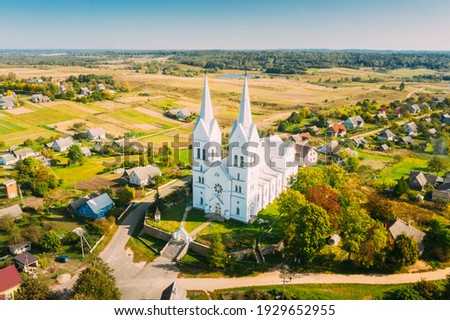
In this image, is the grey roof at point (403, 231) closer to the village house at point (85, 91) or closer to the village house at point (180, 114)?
the village house at point (180, 114)

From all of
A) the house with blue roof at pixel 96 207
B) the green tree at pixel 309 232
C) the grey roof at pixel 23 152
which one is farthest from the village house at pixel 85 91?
the green tree at pixel 309 232

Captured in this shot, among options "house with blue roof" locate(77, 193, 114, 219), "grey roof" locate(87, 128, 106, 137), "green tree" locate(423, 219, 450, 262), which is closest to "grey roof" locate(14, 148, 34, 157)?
"grey roof" locate(87, 128, 106, 137)

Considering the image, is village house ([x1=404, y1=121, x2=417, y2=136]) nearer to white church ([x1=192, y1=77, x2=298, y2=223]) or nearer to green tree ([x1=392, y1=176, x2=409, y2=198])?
green tree ([x1=392, y1=176, x2=409, y2=198])

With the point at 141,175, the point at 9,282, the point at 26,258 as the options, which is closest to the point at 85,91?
the point at 141,175

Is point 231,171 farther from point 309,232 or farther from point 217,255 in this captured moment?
point 309,232

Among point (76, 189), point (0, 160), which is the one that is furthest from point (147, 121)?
point (76, 189)

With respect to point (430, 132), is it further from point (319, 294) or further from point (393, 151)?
point (319, 294)

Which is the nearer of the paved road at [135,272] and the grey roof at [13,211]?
the paved road at [135,272]
